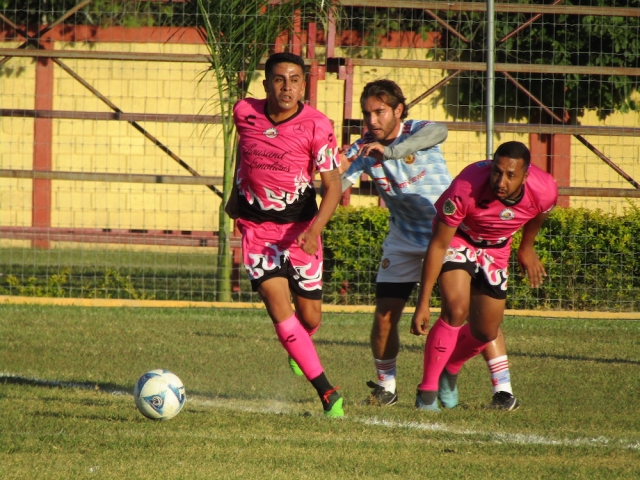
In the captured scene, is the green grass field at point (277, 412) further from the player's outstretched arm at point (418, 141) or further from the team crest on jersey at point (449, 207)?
the player's outstretched arm at point (418, 141)

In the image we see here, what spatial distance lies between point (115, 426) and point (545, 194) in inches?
112

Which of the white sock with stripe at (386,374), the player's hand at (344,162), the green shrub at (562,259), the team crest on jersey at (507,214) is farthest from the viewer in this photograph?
the green shrub at (562,259)

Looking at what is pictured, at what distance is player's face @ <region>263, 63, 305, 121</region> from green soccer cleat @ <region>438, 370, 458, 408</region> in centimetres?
205

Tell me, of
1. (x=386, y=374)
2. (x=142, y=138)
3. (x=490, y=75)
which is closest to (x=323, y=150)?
(x=386, y=374)

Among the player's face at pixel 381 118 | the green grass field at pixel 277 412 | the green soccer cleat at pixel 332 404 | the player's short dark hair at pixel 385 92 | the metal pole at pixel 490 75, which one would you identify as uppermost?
the metal pole at pixel 490 75

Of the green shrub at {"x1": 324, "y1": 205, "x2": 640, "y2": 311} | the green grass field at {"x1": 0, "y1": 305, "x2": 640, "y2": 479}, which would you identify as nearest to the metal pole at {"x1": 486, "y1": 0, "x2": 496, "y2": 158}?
the green shrub at {"x1": 324, "y1": 205, "x2": 640, "y2": 311}

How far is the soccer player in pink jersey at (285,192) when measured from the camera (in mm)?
5738

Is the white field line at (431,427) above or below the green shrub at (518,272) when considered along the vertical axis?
below

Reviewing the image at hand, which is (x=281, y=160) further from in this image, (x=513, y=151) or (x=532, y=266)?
(x=532, y=266)

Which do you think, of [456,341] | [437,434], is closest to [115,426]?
[437,434]

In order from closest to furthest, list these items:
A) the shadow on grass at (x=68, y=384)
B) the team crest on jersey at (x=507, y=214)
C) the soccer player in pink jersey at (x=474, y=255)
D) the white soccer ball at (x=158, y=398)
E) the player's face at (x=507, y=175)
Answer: the white soccer ball at (x=158, y=398) → the player's face at (x=507, y=175) → the soccer player in pink jersey at (x=474, y=255) → the team crest on jersey at (x=507, y=214) → the shadow on grass at (x=68, y=384)

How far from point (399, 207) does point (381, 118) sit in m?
0.61

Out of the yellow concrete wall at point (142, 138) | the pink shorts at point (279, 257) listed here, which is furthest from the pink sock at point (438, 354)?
the yellow concrete wall at point (142, 138)

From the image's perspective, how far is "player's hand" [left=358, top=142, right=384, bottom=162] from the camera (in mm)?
5973
